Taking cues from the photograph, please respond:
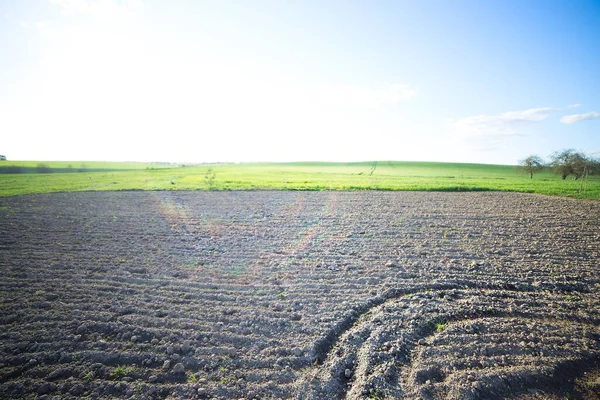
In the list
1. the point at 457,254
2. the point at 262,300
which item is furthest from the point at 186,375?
the point at 457,254

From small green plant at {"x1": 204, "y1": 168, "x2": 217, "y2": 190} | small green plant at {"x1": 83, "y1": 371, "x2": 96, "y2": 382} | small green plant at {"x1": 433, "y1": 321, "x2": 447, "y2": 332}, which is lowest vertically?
small green plant at {"x1": 83, "y1": 371, "x2": 96, "y2": 382}

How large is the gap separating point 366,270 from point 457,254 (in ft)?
13.0

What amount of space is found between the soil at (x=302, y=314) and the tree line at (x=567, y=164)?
44.1m

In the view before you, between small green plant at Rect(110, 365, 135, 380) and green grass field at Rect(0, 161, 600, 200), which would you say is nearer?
small green plant at Rect(110, 365, 135, 380)

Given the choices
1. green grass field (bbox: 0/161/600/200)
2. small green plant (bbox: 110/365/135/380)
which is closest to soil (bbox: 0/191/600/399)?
small green plant (bbox: 110/365/135/380)

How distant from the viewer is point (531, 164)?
70312mm

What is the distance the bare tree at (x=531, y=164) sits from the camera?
68994 mm

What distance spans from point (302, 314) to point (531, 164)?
278 ft

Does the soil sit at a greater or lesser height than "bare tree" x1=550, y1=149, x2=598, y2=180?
lesser

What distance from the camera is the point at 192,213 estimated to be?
1934cm

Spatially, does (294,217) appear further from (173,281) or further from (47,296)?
(47,296)

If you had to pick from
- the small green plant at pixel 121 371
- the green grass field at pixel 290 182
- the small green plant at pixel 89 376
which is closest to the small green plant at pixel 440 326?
the small green plant at pixel 121 371

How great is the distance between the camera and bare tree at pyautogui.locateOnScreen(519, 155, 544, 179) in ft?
226

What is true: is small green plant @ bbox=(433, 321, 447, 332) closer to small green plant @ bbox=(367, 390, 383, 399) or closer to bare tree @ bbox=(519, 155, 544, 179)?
small green plant @ bbox=(367, 390, 383, 399)
